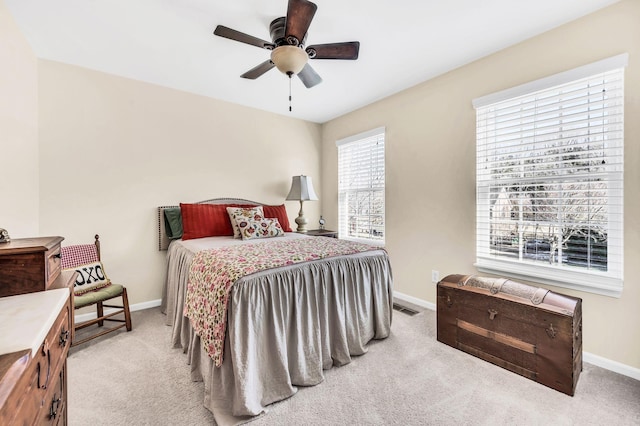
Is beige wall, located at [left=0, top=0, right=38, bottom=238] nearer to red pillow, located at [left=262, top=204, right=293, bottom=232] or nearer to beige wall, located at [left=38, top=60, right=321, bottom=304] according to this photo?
beige wall, located at [left=38, top=60, right=321, bottom=304]

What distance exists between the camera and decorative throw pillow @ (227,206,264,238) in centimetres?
300

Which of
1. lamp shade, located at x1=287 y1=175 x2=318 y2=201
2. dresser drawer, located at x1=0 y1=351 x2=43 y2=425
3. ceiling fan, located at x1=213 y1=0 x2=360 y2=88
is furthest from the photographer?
lamp shade, located at x1=287 y1=175 x2=318 y2=201

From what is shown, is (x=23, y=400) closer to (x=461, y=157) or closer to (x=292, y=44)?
(x=292, y=44)

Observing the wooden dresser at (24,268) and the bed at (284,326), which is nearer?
the wooden dresser at (24,268)

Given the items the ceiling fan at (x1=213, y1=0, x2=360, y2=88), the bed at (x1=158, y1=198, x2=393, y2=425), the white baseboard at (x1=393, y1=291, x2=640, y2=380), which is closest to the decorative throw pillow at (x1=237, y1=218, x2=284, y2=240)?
the bed at (x1=158, y1=198, x2=393, y2=425)

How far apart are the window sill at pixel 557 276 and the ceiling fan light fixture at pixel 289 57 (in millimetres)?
2349

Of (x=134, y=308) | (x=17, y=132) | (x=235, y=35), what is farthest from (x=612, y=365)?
(x=17, y=132)

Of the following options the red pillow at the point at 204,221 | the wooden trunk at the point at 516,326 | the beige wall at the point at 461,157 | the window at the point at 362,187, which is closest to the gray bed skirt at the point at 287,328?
the wooden trunk at the point at 516,326

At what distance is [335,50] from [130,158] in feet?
7.92

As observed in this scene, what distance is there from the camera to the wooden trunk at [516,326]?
1.69 m

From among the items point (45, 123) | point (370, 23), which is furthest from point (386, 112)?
point (45, 123)

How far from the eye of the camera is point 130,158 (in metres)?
2.91

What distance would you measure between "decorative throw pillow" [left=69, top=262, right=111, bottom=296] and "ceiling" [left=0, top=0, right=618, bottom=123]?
75.0 inches

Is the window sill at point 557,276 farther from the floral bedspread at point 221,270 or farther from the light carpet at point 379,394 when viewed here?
the floral bedspread at point 221,270
